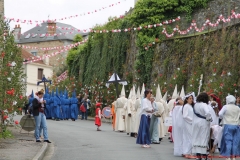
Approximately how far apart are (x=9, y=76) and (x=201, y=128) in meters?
7.72

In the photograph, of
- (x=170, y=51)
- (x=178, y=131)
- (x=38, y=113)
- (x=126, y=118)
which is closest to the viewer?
(x=178, y=131)

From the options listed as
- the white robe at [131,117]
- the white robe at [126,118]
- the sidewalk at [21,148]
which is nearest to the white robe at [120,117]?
the white robe at [126,118]

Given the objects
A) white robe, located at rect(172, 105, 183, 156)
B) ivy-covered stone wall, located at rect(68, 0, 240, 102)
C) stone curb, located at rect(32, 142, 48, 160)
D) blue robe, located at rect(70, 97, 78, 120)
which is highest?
ivy-covered stone wall, located at rect(68, 0, 240, 102)

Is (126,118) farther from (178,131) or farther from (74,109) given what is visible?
(74,109)

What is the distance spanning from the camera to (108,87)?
4134 centimetres

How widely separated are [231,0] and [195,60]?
3.71m

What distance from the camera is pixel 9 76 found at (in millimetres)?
20125

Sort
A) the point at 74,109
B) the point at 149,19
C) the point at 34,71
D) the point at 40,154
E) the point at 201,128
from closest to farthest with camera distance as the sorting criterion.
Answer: the point at 201,128
the point at 40,154
the point at 149,19
the point at 74,109
the point at 34,71

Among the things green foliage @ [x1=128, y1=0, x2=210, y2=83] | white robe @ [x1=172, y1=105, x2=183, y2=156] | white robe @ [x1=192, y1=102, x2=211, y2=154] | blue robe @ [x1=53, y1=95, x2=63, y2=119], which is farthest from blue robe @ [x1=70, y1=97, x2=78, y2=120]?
white robe @ [x1=192, y1=102, x2=211, y2=154]

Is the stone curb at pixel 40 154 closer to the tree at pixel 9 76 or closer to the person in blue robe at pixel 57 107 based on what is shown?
the tree at pixel 9 76

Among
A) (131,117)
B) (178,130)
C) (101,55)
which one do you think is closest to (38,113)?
(178,130)

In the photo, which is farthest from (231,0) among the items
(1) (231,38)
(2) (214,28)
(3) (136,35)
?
(3) (136,35)

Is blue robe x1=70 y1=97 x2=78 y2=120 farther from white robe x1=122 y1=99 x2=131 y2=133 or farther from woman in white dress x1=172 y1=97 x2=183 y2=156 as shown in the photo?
woman in white dress x1=172 y1=97 x2=183 y2=156

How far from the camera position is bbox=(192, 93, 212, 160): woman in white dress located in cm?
1509
